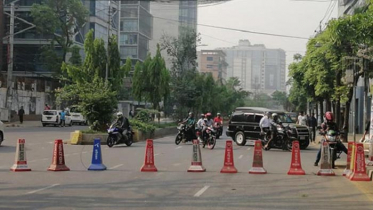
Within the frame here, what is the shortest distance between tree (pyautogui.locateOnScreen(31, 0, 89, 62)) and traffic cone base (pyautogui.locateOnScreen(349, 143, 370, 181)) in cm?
4976

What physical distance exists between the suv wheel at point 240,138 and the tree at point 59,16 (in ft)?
120

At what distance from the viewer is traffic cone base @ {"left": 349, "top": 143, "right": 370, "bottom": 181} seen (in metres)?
13.9

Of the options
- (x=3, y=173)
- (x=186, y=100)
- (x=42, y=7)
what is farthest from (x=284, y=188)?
(x=42, y=7)

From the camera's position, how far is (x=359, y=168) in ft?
45.8

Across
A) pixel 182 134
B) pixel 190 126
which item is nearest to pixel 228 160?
pixel 190 126

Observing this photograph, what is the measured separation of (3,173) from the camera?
554 inches

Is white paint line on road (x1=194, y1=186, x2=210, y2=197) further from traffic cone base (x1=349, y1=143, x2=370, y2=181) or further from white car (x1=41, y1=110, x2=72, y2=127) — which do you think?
white car (x1=41, y1=110, x2=72, y2=127)

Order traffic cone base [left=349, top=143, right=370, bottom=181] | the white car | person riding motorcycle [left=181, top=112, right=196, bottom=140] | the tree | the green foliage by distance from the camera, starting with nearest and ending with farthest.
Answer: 1. traffic cone base [left=349, top=143, right=370, bottom=181]
2. person riding motorcycle [left=181, top=112, right=196, bottom=140]
3. the green foliage
4. the white car
5. the tree

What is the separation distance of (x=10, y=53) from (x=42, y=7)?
15628 mm

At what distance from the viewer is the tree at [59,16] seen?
5956 centimetres

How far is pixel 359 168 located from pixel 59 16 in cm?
5215

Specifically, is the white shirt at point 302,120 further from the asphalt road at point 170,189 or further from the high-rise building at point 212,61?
the high-rise building at point 212,61

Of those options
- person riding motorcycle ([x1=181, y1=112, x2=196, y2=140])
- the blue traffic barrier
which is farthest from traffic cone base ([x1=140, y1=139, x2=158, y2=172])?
person riding motorcycle ([x1=181, y1=112, x2=196, y2=140])

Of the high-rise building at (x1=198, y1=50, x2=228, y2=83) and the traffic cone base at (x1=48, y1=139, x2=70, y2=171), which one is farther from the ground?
the high-rise building at (x1=198, y1=50, x2=228, y2=83)
